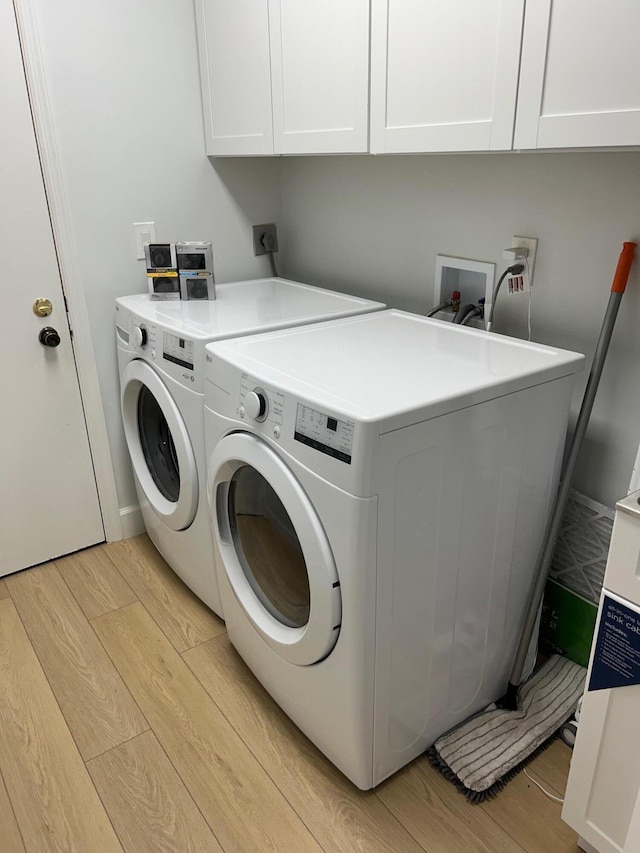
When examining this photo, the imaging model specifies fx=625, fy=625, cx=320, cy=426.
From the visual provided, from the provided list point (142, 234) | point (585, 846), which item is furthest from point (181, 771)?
point (142, 234)

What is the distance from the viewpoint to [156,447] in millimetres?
2102

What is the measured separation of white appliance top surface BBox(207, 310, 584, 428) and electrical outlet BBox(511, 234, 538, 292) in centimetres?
19

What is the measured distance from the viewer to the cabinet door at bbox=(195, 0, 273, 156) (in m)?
1.71

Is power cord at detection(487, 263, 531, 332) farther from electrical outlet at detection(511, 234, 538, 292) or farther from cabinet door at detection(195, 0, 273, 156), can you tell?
cabinet door at detection(195, 0, 273, 156)

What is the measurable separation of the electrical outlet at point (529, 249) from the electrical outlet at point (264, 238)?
1.04 metres

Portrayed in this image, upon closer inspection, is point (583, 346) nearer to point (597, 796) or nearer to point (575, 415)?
point (575, 415)

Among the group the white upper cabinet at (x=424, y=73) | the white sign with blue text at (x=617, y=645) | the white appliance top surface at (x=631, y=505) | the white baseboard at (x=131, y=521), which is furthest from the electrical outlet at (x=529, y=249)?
the white baseboard at (x=131, y=521)

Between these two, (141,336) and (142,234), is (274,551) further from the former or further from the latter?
(142,234)

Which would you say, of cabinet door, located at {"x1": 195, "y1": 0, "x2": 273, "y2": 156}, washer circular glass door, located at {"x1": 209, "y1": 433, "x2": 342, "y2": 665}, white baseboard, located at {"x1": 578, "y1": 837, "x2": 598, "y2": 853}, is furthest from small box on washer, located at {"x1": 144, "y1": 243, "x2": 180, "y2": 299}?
white baseboard, located at {"x1": 578, "y1": 837, "x2": 598, "y2": 853}

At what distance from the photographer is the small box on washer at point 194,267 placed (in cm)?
197

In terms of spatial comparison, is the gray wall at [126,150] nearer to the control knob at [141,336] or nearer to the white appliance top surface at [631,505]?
the control knob at [141,336]

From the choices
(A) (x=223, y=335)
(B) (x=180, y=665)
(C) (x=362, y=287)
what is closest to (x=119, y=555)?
(B) (x=180, y=665)

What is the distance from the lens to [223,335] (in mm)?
1555

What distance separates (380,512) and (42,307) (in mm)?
1388
